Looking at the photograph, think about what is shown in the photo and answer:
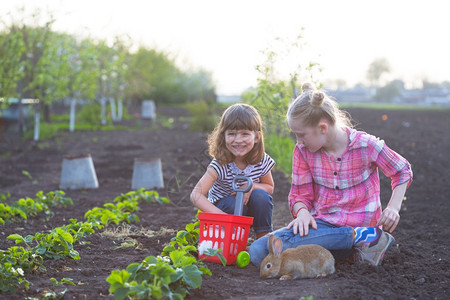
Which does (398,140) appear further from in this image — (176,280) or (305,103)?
(176,280)

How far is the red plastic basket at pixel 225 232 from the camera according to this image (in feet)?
10.5

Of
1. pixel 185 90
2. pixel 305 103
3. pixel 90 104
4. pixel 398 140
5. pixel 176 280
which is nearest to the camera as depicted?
pixel 176 280

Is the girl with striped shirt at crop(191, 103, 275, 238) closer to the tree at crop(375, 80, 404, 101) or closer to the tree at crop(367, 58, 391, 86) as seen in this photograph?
the tree at crop(375, 80, 404, 101)

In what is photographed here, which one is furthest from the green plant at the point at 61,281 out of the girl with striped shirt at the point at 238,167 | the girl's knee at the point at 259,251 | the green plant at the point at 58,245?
the girl's knee at the point at 259,251

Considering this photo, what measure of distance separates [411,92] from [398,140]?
41701 millimetres

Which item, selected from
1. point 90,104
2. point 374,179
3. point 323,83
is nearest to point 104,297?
point 374,179

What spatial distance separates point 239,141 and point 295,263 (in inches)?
35.2

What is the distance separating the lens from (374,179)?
3439 millimetres

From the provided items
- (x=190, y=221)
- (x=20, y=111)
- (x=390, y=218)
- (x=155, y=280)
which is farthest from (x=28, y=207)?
(x=20, y=111)

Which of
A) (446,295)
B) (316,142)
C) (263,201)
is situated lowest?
(446,295)

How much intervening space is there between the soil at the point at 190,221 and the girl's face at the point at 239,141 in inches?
29.0

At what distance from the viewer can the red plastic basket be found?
126 inches

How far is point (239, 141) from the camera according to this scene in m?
3.51

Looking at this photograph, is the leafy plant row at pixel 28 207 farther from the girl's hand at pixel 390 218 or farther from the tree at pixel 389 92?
the tree at pixel 389 92
